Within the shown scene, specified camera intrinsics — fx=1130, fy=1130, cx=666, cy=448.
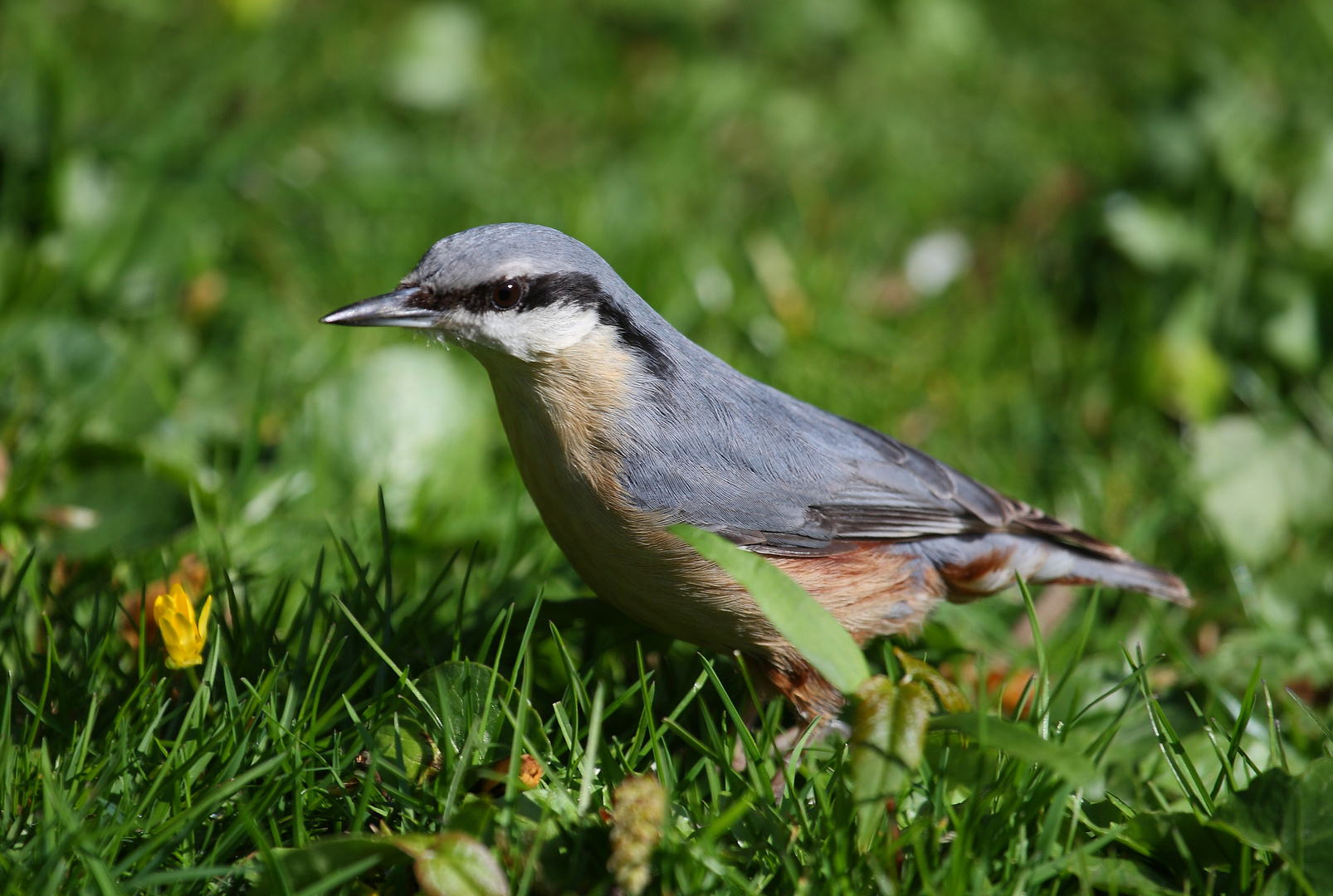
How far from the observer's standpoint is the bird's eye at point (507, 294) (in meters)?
2.86

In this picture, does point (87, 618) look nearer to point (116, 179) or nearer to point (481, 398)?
point (481, 398)

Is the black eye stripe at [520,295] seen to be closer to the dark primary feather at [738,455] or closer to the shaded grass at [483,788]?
the dark primary feather at [738,455]

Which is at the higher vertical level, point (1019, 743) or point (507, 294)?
point (507, 294)

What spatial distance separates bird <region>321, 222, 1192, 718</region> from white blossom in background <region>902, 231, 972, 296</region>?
8.52ft

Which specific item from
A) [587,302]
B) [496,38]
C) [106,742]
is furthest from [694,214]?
[106,742]

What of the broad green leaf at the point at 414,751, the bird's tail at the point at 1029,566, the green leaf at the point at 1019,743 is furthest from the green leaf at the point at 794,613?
the bird's tail at the point at 1029,566

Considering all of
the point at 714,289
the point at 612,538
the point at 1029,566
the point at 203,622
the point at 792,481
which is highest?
the point at 714,289

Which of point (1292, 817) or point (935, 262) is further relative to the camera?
point (935, 262)

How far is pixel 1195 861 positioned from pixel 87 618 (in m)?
2.91

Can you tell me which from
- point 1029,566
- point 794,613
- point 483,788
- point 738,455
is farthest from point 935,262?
point 483,788

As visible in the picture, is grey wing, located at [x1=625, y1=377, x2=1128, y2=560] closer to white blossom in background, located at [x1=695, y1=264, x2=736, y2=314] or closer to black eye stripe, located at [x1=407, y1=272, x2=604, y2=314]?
black eye stripe, located at [x1=407, y1=272, x2=604, y2=314]

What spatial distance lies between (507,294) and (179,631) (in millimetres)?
1115

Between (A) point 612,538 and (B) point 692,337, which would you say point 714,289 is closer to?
(B) point 692,337

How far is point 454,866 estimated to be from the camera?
7.18ft
